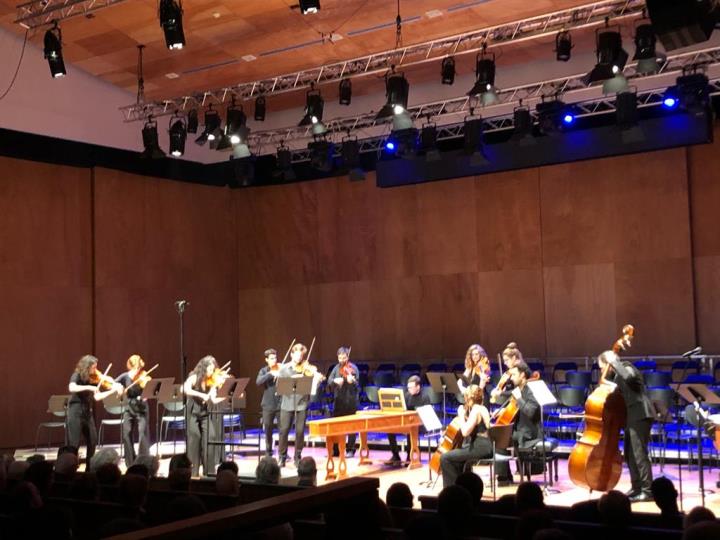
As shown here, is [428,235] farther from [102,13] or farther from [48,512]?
[48,512]

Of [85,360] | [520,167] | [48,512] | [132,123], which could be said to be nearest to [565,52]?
[520,167]

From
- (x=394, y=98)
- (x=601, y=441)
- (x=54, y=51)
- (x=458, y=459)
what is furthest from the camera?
(x=394, y=98)

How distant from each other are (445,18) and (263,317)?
7.41 metres

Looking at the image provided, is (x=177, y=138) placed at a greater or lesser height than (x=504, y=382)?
greater

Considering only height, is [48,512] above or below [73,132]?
below

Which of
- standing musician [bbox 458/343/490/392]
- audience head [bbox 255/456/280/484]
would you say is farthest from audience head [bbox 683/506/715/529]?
standing musician [bbox 458/343/490/392]

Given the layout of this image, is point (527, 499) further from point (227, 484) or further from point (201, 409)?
point (201, 409)

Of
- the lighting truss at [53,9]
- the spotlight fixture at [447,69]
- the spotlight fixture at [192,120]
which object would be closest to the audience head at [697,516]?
the spotlight fixture at [447,69]

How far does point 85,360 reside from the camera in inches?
426

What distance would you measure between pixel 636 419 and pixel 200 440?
5127 mm

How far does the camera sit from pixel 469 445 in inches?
343

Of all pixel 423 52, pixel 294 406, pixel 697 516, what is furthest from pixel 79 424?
pixel 697 516

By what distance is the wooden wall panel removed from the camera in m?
13.7

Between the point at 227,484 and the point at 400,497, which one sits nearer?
the point at 400,497
